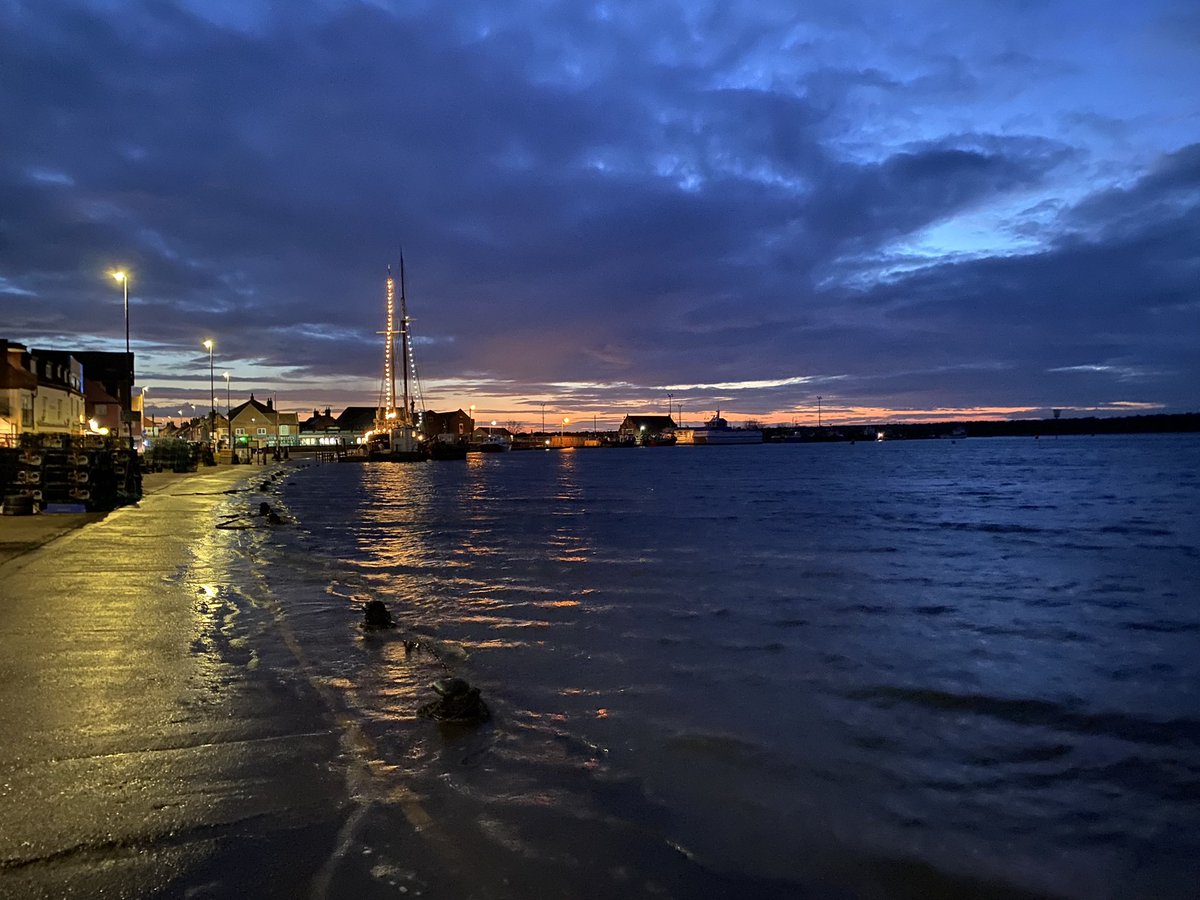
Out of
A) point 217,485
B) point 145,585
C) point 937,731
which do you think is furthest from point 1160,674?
point 217,485

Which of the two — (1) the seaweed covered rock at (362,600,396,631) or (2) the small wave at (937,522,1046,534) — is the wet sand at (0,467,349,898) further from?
(2) the small wave at (937,522,1046,534)

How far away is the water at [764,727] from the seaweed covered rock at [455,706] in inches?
7.4

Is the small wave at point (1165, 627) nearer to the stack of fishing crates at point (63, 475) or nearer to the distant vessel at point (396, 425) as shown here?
the stack of fishing crates at point (63, 475)

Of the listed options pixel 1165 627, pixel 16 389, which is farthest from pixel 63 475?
pixel 1165 627

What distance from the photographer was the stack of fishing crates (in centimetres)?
2405

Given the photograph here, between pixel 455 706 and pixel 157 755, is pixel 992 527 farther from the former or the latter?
pixel 157 755

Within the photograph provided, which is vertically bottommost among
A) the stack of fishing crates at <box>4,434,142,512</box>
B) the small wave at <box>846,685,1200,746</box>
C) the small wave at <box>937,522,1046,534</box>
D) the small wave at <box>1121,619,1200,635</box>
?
the small wave at <box>937,522,1046,534</box>

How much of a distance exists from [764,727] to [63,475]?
27087mm

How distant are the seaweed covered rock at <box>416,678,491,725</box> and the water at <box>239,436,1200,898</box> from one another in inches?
7.4

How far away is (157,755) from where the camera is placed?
221 inches

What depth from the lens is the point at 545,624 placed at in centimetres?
1145

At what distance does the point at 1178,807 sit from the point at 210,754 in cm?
726

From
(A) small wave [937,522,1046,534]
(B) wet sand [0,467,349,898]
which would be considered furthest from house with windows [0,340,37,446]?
(A) small wave [937,522,1046,534]

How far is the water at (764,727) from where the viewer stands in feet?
15.7
